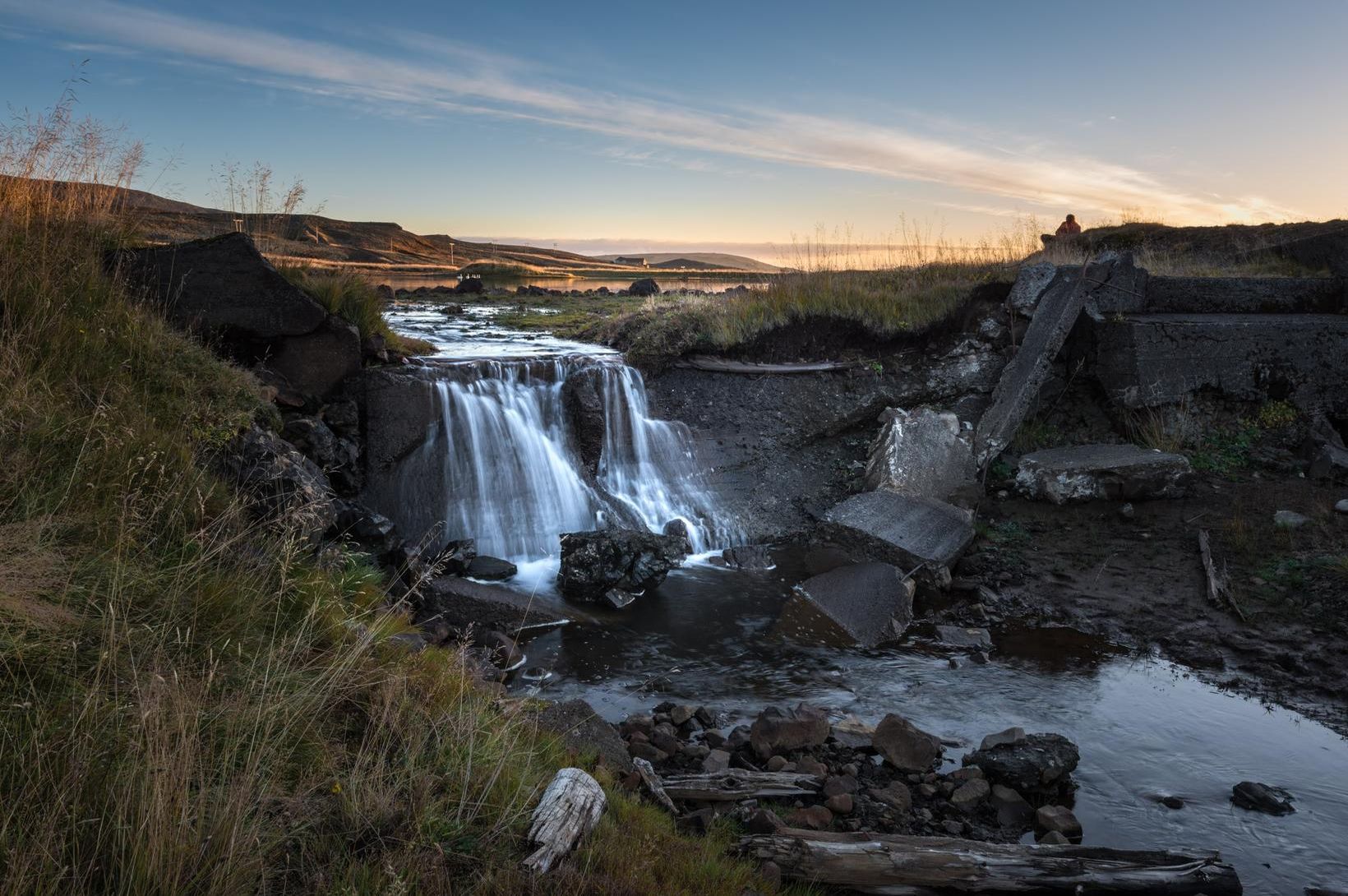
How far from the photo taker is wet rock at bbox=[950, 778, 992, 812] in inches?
205

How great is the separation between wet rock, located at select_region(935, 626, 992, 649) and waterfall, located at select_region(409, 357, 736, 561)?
3434 mm

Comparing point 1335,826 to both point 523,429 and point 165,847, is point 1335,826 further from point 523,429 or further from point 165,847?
point 523,429

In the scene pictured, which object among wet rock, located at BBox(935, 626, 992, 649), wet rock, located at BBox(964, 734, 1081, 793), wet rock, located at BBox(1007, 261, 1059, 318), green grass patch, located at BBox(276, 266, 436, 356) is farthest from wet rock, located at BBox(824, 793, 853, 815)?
wet rock, located at BBox(1007, 261, 1059, 318)

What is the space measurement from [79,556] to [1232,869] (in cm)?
625

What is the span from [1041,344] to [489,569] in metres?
8.92

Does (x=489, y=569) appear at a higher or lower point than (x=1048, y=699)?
lower

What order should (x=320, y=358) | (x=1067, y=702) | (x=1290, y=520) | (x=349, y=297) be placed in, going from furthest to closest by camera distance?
(x=349, y=297) → (x=320, y=358) → (x=1290, y=520) → (x=1067, y=702)

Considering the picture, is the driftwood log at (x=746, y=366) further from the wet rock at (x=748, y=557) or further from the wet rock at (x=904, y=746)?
the wet rock at (x=904, y=746)

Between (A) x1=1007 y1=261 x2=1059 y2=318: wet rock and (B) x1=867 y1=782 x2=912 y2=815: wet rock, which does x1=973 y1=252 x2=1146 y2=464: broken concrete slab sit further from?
(B) x1=867 y1=782 x2=912 y2=815: wet rock

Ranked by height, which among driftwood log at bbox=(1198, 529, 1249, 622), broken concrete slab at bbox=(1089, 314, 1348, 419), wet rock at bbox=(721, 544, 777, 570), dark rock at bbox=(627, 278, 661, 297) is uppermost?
dark rock at bbox=(627, 278, 661, 297)

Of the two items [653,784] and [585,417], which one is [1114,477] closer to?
[585,417]

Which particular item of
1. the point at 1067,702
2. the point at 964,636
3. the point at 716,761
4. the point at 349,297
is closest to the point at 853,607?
the point at 964,636

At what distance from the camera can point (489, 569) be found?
922 centimetres

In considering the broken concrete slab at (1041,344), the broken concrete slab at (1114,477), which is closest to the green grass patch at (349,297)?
the broken concrete slab at (1041,344)
